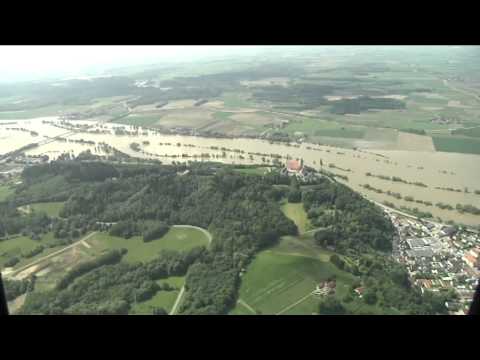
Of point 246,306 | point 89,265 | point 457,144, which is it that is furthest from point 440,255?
point 457,144

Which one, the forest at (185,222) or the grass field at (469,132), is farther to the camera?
the grass field at (469,132)

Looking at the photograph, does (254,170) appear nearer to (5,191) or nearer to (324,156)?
(324,156)

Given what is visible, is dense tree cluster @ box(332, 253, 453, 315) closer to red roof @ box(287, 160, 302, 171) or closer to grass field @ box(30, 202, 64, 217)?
red roof @ box(287, 160, 302, 171)

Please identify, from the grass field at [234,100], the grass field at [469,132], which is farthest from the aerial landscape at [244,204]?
the grass field at [234,100]

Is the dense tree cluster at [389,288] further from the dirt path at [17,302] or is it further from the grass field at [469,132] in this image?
the grass field at [469,132]
